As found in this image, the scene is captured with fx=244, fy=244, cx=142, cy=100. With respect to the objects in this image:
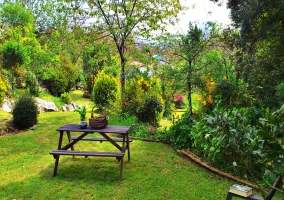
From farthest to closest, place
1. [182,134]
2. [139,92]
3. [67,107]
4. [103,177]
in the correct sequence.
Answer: [67,107], [139,92], [182,134], [103,177]

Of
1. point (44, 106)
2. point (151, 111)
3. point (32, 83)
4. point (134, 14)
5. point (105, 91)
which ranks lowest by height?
point (151, 111)

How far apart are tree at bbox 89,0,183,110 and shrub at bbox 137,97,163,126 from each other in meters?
2.13

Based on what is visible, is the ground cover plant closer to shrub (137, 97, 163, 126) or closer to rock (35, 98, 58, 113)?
shrub (137, 97, 163, 126)

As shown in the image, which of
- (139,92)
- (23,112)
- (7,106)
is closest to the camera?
(23,112)

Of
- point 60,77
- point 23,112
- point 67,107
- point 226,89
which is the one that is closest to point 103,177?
point 226,89

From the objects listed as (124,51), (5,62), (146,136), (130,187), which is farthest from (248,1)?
(5,62)

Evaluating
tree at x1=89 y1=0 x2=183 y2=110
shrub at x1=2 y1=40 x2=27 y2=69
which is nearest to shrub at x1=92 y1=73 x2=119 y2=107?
tree at x1=89 y1=0 x2=183 y2=110

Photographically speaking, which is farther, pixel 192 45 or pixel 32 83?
pixel 32 83

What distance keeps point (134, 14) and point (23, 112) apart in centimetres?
438

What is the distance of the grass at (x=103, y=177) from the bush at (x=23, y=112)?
117cm

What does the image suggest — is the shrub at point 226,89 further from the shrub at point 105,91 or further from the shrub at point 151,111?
the shrub at point 105,91

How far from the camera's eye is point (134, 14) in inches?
301

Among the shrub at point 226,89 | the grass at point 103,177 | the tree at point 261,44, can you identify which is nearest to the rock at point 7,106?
the grass at point 103,177

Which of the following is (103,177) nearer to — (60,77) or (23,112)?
(23,112)
